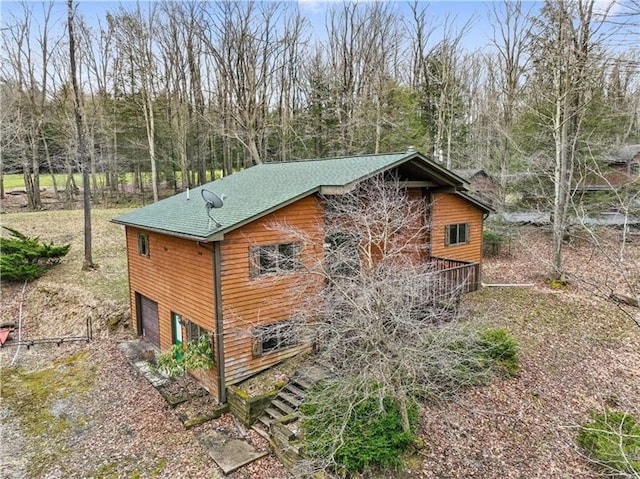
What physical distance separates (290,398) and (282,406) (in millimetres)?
262

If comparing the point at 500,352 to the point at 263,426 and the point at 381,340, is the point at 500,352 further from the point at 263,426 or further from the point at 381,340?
the point at 263,426

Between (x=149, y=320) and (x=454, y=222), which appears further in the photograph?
(x=454, y=222)

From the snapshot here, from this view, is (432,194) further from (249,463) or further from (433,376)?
(249,463)

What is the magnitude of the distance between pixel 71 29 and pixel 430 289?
60.5ft

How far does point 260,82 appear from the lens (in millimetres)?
28031

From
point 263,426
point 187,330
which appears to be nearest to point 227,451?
point 263,426

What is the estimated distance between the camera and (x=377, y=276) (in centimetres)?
891

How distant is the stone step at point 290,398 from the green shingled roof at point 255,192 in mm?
4243

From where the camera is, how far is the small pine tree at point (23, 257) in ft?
61.3

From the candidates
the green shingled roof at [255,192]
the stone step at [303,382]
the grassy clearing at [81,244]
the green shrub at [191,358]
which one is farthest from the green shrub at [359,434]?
the grassy clearing at [81,244]

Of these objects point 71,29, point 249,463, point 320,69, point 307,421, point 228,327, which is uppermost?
point 320,69

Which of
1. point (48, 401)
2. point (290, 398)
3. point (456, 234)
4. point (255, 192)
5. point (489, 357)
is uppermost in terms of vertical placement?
point (255, 192)

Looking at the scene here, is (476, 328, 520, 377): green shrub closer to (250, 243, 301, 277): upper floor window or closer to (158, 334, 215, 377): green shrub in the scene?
(250, 243, 301, 277): upper floor window

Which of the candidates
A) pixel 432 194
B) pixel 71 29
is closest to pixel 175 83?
pixel 71 29
